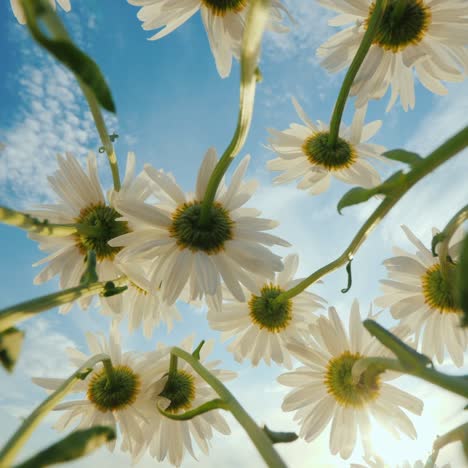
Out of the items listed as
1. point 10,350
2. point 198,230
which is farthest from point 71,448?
point 198,230

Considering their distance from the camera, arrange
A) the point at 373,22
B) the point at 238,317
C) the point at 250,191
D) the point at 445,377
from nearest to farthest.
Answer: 1. the point at 445,377
2. the point at 373,22
3. the point at 250,191
4. the point at 238,317

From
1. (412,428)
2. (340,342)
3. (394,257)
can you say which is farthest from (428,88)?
(412,428)

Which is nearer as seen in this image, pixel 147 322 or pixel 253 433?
pixel 253 433

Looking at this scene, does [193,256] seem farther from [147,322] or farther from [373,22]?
[373,22]

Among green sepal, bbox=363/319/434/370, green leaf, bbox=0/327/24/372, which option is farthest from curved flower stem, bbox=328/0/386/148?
green leaf, bbox=0/327/24/372

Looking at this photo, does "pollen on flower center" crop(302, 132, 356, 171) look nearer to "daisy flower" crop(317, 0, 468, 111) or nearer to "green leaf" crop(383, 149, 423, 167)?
"daisy flower" crop(317, 0, 468, 111)

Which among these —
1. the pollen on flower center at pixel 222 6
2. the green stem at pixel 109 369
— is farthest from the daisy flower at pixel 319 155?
the green stem at pixel 109 369

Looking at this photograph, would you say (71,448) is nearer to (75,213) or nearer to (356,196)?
(356,196)
